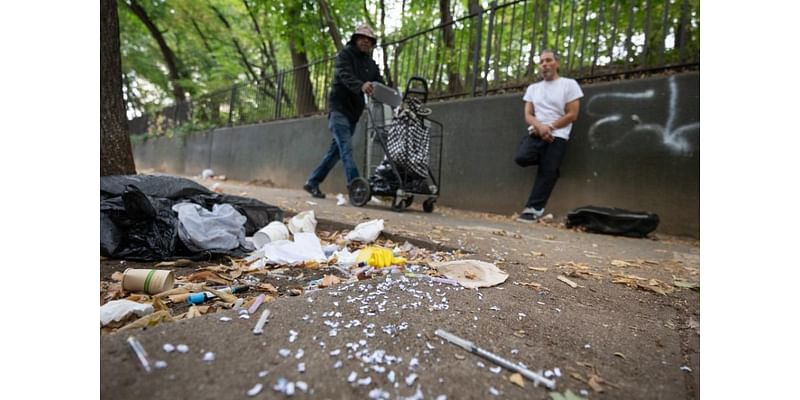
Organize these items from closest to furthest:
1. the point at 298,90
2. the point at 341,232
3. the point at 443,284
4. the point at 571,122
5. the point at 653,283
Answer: the point at 443,284, the point at 653,283, the point at 341,232, the point at 571,122, the point at 298,90

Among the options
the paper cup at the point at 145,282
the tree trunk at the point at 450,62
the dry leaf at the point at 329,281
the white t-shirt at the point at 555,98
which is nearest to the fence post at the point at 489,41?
the tree trunk at the point at 450,62

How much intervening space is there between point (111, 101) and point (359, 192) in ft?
8.72

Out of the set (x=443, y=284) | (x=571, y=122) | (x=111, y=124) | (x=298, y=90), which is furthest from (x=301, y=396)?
(x=298, y=90)

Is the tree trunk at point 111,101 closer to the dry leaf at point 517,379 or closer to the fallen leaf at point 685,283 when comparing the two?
the dry leaf at point 517,379

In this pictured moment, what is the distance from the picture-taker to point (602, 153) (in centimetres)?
494

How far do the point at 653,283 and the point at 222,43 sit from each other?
17.4 meters

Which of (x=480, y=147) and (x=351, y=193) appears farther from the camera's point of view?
(x=480, y=147)

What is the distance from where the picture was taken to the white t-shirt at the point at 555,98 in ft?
15.5

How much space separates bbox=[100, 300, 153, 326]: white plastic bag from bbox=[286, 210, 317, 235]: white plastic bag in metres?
1.68

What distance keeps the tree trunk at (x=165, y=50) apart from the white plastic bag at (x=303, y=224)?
1486 centimetres

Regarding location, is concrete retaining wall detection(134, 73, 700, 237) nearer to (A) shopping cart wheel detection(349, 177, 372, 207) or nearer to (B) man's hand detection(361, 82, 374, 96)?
(A) shopping cart wheel detection(349, 177, 372, 207)

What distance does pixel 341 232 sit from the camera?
3.40 metres

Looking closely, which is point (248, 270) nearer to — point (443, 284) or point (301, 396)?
point (443, 284)

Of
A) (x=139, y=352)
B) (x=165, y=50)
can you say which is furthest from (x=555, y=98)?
(x=165, y=50)
